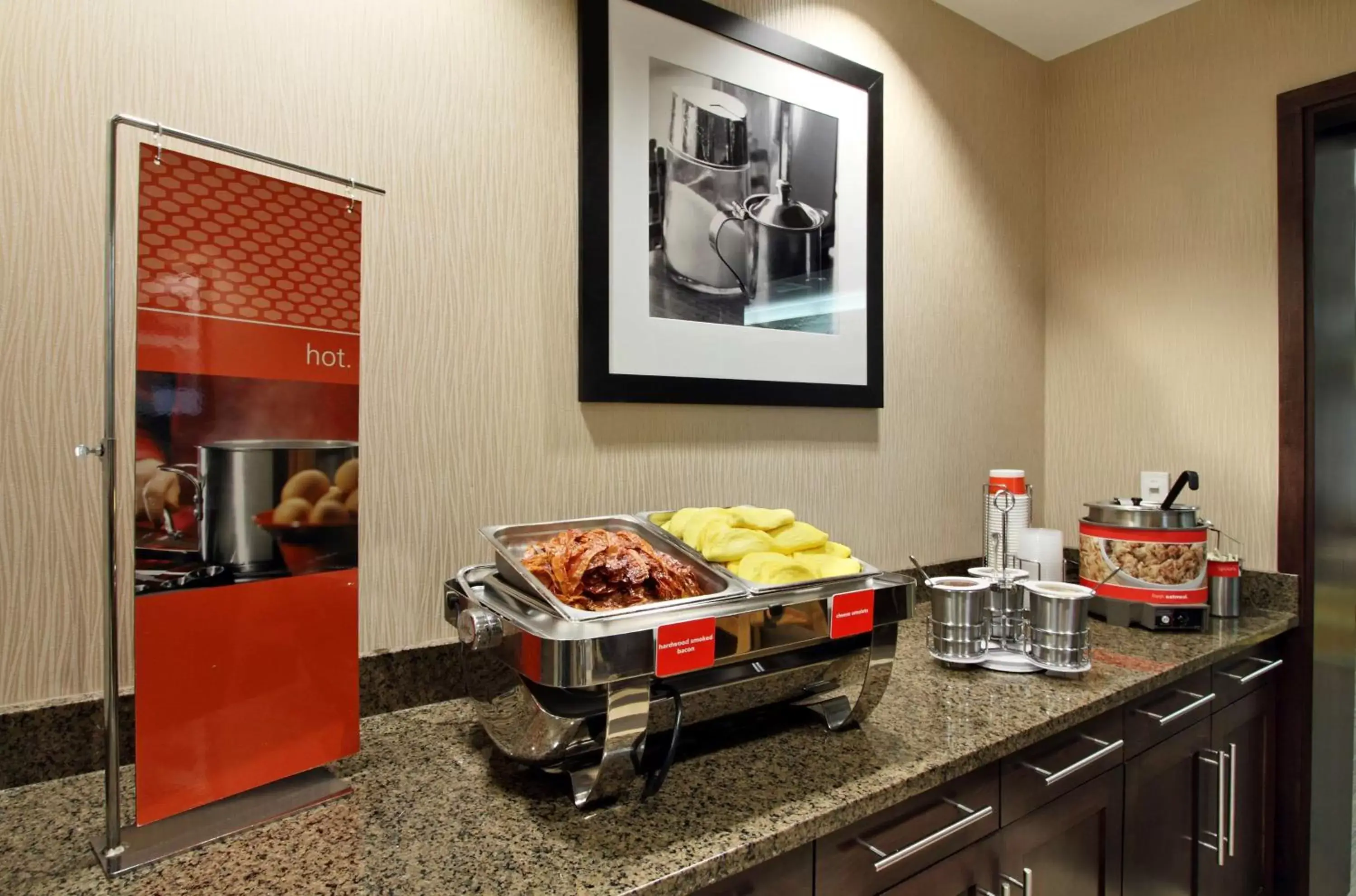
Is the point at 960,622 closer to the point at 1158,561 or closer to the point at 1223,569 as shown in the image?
the point at 1158,561

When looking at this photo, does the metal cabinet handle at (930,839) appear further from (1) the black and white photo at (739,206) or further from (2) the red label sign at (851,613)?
(1) the black and white photo at (739,206)

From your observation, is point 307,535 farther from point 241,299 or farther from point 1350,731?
point 1350,731

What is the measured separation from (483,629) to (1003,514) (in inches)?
56.8

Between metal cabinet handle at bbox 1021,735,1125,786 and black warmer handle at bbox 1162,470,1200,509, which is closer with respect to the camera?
metal cabinet handle at bbox 1021,735,1125,786

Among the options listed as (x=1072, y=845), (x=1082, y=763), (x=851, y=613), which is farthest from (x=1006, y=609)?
(x=851, y=613)

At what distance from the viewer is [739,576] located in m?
1.08

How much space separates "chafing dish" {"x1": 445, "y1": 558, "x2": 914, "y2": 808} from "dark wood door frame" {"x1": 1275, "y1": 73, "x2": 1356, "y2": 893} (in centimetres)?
142

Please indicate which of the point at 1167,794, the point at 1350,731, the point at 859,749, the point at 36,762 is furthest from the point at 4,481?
the point at 1350,731

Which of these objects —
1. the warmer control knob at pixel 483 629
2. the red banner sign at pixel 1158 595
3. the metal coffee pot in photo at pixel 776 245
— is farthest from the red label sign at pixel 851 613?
the red banner sign at pixel 1158 595

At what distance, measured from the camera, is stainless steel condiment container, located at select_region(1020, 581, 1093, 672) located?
4.60 feet

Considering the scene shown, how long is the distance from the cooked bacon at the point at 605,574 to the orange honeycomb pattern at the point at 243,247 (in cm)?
39

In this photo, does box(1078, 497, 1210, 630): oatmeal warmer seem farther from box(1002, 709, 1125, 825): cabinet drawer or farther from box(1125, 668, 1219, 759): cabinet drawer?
box(1002, 709, 1125, 825): cabinet drawer

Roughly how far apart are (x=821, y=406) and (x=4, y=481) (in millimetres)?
1459

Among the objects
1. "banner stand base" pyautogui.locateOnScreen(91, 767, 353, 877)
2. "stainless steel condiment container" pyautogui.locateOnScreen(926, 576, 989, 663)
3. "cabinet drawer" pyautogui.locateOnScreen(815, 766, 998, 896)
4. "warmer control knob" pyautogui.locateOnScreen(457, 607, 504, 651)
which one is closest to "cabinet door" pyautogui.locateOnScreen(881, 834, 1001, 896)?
"cabinet drawer" pyautogui.locateOnScreen(815, 766, 998, 896)
